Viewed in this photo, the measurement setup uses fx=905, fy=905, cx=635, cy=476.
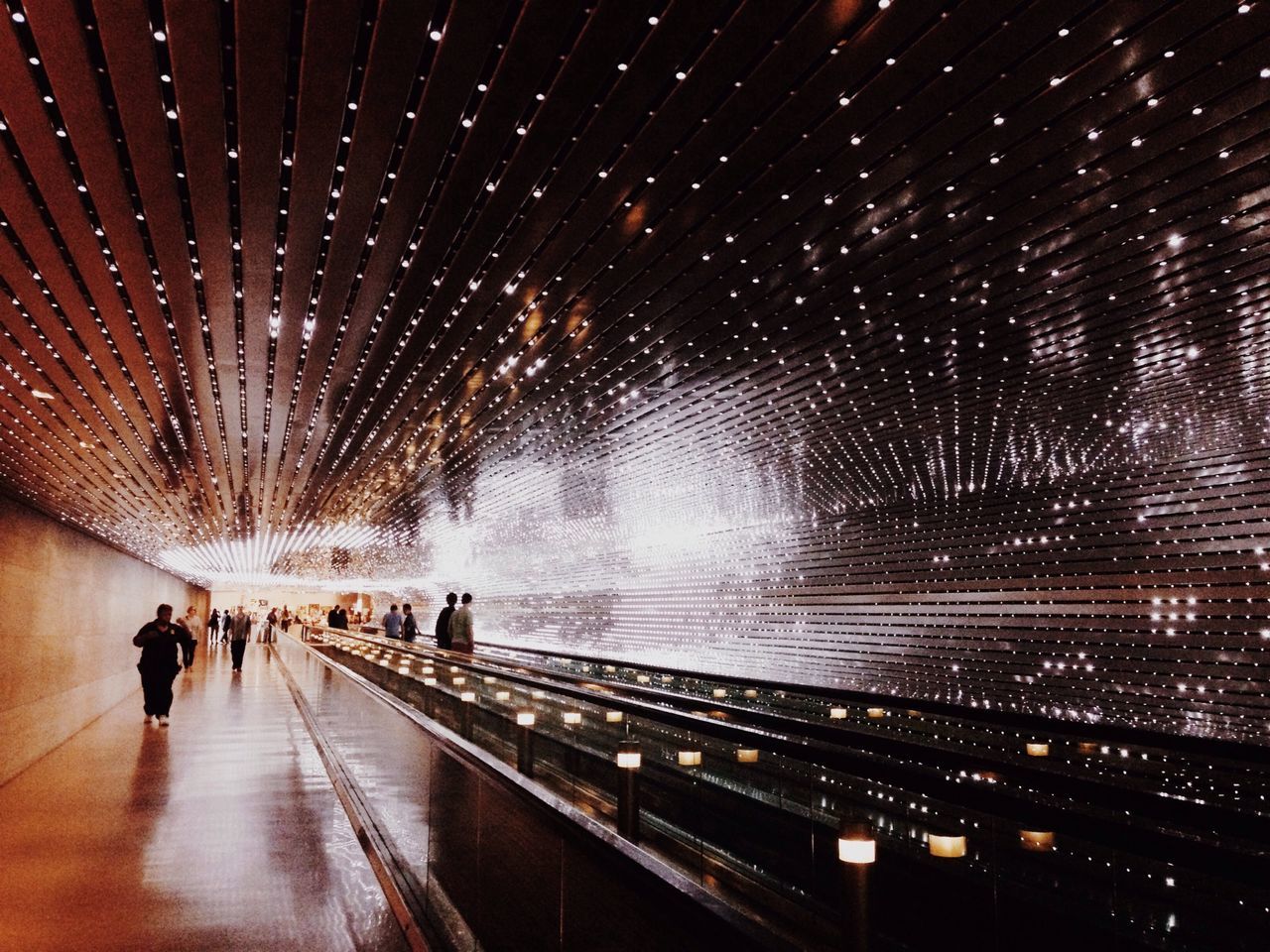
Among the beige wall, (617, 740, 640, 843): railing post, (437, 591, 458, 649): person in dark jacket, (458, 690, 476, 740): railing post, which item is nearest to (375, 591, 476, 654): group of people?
(437, 591, 458, 649): person in dark jacket

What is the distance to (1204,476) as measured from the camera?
10539 millimetres

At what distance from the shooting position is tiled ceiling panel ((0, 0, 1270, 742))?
11.6ft

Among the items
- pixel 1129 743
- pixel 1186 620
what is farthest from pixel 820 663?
pixel 1129 743

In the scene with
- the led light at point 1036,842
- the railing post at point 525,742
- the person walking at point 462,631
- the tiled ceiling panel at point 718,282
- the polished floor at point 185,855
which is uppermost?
the tiled ceiling panel at point 718,282

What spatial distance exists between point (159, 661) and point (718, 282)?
10201 mm

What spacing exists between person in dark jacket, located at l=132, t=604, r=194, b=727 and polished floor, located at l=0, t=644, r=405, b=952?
69.6 inches

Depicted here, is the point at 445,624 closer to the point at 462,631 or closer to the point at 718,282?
the point at 462,631

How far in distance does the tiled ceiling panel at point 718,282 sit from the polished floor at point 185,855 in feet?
11.2

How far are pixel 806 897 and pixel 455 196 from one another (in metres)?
3.61

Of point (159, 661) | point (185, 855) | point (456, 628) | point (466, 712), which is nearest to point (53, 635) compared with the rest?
point (159, 661)

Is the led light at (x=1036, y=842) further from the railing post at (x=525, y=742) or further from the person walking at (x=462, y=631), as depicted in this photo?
the person walking at (x=462, y=631)

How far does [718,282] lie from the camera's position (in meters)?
5.87

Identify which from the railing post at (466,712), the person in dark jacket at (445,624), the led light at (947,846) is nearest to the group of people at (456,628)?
the person in dark jacket at (445,624)

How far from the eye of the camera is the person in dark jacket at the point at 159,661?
39.9 feet
